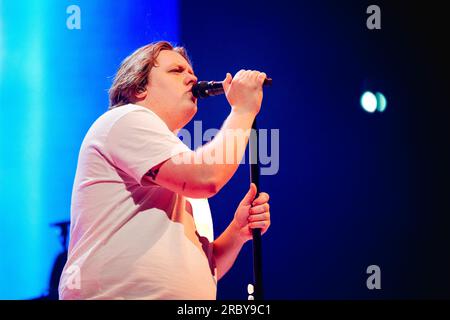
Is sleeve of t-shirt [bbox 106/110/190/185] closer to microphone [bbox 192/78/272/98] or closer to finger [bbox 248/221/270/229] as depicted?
microphone [bbox 192/78/272/98]

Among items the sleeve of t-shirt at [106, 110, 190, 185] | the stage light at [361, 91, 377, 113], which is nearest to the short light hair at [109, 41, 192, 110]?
the sleeve of t-shirt at [106, 110, 190, 185]

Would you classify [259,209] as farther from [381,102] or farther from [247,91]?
[381,102]

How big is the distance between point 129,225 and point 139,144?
0.20 m

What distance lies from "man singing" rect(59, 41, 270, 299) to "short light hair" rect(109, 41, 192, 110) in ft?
0.71

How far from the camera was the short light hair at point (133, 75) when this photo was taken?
1.52m

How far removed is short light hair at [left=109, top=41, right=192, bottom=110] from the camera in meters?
1.52

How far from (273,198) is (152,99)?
1154mm

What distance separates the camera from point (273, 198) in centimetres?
249

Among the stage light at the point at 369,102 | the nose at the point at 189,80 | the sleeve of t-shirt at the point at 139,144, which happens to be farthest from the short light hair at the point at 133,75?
the stage light at the point at 369,102

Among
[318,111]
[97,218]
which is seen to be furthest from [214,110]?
[97,218]
